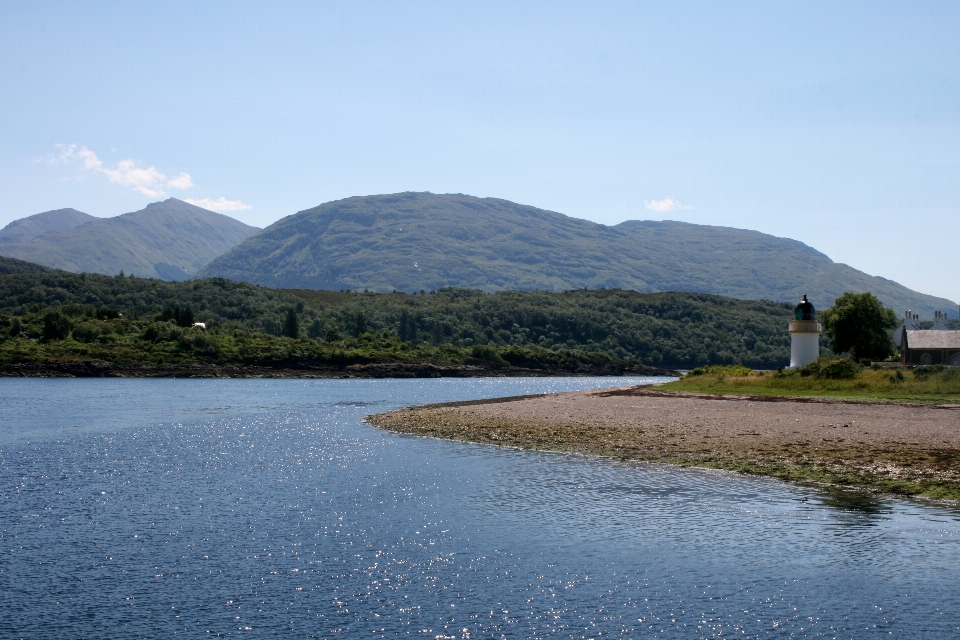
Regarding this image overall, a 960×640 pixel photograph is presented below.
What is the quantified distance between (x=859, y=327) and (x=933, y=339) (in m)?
8.60

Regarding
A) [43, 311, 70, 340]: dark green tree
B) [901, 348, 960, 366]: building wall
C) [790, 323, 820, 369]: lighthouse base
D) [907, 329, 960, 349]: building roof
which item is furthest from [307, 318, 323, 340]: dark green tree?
[907, 329, 960, 349]: building roof

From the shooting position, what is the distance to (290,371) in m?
134

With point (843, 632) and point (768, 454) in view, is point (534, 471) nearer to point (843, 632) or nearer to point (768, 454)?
point (768, 454)

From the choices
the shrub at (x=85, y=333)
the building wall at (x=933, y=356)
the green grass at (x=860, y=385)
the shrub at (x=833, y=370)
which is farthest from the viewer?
the shrub at (x=85, y=333)

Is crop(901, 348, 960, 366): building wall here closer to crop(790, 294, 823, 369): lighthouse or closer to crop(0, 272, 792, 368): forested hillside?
crop(790, 294, 823, 369): lighthouse

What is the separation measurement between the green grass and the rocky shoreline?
7812 cm

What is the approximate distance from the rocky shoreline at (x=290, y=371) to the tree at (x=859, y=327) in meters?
76.4

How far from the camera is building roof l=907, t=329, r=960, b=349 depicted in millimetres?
71688

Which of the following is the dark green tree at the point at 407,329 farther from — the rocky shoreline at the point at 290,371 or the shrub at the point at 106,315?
the shrub at the point at 106,315

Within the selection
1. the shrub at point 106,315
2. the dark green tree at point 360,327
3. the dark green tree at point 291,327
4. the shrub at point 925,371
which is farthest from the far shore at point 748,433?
the dark green tree at point 360,327

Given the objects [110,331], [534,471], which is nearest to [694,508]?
[534,471]

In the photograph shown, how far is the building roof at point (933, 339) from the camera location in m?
71.7

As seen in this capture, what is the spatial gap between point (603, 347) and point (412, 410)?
13708 cm

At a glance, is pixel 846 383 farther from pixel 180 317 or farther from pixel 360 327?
pixel 360 327
